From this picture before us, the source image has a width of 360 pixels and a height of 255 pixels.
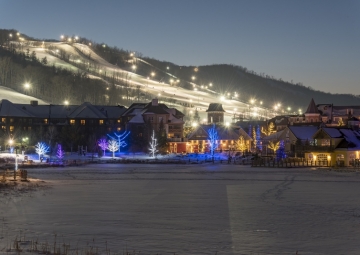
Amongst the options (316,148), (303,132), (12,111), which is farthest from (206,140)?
(12,111)

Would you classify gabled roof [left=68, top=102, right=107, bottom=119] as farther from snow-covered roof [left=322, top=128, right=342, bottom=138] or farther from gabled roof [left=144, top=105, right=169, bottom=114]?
snow-covered roof [left=322, top=128, right=342, bottom=138]

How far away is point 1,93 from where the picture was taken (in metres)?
143

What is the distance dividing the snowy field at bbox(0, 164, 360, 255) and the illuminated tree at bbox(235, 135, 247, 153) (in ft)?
194

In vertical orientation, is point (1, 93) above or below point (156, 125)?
above

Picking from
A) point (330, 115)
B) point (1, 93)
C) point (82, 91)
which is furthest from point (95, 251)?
point (82, 91)

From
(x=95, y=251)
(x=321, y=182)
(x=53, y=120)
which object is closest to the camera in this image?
(x=95, y=251)

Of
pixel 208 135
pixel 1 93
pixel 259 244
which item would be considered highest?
pixel 1 93

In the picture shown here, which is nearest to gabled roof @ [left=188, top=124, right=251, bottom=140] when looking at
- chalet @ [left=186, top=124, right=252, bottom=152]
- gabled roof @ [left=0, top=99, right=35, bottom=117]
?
chalet @ [left=186, top=124, right=252, bottom=152]

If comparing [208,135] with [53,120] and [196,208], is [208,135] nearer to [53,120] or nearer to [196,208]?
[53,120]

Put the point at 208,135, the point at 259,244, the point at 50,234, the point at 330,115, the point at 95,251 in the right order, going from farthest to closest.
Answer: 1. the point at 330,115
2. the point at 208,135
3. the point at 50,234
4. the point at 259,244
5. the point at 95,251

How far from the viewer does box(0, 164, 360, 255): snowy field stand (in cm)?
1734

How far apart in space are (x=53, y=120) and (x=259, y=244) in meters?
93.6

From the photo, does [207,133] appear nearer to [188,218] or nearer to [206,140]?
[206,140]

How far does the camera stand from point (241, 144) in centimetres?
9456
